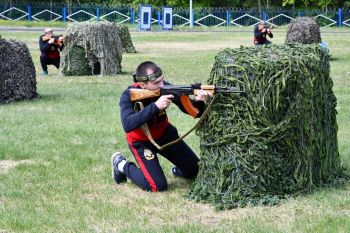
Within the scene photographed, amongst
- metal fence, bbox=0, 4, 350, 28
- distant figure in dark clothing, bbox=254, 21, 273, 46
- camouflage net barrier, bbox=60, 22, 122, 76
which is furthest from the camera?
metal fence, bbox=0, 4, 350, 28

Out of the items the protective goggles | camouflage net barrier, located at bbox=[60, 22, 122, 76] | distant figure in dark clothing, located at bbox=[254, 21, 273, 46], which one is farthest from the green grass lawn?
distant figure in dark clothing, located at bbox=[254, 21, 273, 46]

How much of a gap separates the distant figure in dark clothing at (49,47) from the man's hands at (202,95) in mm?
13044

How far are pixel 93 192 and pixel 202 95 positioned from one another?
1.54m

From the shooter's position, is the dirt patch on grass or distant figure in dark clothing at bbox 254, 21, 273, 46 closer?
the dirt patch on grass

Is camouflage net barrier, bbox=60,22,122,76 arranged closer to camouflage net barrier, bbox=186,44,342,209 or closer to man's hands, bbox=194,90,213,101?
camouflage net barrier, bbox=186,44,342,209

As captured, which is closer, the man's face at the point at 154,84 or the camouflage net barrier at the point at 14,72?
the man's face at the point at 154,84

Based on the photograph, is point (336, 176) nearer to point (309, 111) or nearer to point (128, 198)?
point (309, 111)

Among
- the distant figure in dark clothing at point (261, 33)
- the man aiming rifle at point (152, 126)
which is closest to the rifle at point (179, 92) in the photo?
the man aiming rifle at point (152, 126)

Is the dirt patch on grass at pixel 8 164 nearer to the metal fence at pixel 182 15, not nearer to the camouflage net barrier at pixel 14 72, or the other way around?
the camouflage net barrier at pixel 14 72

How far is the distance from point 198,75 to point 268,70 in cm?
1264

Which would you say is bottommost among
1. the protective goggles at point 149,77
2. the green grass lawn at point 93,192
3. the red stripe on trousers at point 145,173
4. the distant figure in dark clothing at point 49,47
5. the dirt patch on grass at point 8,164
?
the dirt patch on grass at point 8,164

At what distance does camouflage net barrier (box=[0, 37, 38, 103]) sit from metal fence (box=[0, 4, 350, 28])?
42.8 meters

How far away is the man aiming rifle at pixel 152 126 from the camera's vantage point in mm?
6473

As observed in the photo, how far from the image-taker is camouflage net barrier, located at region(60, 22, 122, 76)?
18.7m
